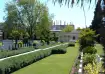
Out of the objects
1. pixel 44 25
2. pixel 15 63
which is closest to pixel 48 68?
pixel 15 63

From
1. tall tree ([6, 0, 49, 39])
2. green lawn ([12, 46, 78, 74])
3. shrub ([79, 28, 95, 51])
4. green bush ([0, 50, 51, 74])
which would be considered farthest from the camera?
tall tree ([6, 0, 49, 39])

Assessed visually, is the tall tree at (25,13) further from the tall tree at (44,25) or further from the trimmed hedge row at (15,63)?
the trimmed hedge row at (15,63)

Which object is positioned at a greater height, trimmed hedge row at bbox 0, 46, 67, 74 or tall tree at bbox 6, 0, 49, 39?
tall tree at bbox 6, 0, 49, 39

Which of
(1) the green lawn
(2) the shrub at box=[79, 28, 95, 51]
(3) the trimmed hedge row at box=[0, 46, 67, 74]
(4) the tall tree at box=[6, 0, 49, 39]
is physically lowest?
(1) the green lawn

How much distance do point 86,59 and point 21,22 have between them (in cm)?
3649

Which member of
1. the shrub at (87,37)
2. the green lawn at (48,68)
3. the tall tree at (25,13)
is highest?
the tall tree at (25,13)

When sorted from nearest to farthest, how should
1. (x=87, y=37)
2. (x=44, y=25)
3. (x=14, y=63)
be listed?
(x=14, y=63) → (x=87, y=37) → (x=44, y=25)

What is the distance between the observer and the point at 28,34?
1925 inches

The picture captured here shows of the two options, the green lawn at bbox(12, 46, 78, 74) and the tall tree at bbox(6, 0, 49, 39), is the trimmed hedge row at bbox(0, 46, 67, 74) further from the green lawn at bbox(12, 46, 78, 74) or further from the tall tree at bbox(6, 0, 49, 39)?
the tall tree at bbox(6, 0, 49, 39)

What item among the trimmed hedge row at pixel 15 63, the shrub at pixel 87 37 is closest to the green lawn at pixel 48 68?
the trimmed hedge row at pixel 15 63

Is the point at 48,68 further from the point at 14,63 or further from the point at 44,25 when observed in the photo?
the point at 44,25

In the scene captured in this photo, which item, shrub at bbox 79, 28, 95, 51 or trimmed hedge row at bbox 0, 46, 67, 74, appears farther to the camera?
shrub at bbox 79, 28, 95, 51

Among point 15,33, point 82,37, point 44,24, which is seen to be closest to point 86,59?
point 82,37

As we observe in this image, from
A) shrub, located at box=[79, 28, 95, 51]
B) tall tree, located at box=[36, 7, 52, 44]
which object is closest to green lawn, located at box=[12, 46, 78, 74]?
shrub, located at box=[79, 28, 95, 51]
